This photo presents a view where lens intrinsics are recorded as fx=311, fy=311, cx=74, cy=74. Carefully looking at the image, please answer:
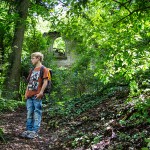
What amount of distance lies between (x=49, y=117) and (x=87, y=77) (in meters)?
5.66

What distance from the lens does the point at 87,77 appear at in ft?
51.0

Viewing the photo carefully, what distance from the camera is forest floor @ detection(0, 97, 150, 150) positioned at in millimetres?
5215

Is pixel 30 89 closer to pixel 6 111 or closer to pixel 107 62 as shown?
pixel 107 62

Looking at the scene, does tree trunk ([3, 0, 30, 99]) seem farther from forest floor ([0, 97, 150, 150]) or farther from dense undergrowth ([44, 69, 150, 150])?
forest floor ([0, 97, 150, 150])

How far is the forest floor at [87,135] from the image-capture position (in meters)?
5.21

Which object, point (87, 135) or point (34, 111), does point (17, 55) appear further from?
point (87, 135)

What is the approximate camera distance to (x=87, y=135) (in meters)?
6.32

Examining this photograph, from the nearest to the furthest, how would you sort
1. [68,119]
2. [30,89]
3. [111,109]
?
[30,89] < [111,109] < [68,119]

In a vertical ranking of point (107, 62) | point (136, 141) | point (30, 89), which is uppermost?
point (107, 62)

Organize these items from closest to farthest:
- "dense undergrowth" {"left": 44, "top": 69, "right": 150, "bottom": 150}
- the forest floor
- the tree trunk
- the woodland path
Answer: "dense undergrowth" {"left": 44, "top": 69, "right": 150, "bottom": 150} < the forest floor < the woodland path < the tree trunk

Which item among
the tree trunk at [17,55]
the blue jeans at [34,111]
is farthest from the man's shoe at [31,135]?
the tree trunk at [17,55]

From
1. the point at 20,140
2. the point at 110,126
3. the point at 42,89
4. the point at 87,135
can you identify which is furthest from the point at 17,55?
the point at 110,126

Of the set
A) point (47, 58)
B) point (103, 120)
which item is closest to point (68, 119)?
point (103, 120)

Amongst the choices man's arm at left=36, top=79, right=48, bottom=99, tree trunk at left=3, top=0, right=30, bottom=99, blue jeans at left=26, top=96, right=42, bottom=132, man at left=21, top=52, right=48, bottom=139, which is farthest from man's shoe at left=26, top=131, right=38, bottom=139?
tree trunk at left=3, top=0, right=30, bottom=99
